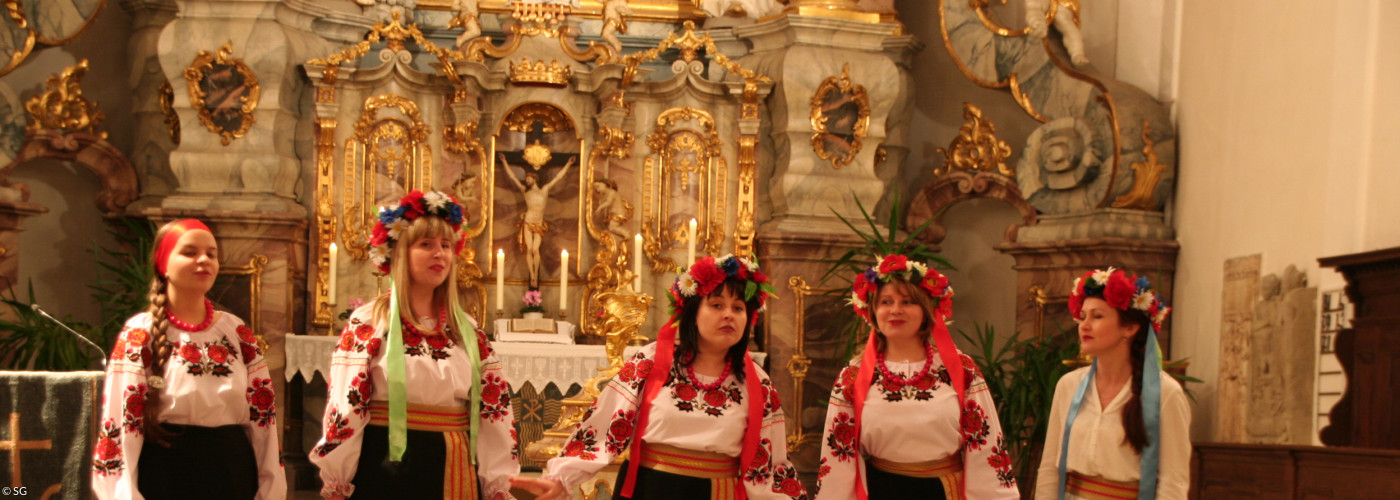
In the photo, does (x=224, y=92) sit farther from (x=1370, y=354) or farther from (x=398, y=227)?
(x=1370, y=354)

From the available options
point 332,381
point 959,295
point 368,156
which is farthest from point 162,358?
point 959,295

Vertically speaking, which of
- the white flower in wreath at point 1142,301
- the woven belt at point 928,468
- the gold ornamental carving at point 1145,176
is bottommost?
the woven belt at point 928,468

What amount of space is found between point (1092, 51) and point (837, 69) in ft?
6.07

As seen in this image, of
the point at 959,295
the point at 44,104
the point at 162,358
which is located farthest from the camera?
the point at 959,295

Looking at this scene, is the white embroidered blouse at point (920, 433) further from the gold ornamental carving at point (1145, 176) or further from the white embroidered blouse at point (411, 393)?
the gold ornamental carving at point (1145, 176)

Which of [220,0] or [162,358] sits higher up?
[220,0]

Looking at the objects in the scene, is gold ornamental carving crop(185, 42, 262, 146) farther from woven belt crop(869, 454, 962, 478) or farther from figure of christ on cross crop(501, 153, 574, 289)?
woven belt crop(869, 454, 962, 478)

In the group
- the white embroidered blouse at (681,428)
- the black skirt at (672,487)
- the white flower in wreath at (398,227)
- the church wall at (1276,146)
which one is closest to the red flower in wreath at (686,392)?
the white embroidered blouse at (681,428)

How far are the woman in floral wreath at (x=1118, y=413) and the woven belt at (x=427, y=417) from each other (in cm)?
218

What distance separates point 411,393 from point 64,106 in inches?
248

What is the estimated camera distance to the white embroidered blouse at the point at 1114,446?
5.29m

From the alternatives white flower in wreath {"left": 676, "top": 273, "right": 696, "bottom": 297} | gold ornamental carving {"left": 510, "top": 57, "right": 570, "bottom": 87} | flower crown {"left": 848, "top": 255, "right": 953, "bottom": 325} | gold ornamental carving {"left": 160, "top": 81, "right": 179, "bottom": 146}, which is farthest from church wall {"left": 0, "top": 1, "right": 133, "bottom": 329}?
flower crown {"left": 848, "top": 255, "right": 953, "bottom": 325}

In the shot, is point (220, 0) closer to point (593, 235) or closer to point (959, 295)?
point (593, 235)

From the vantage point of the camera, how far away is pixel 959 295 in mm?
11156
